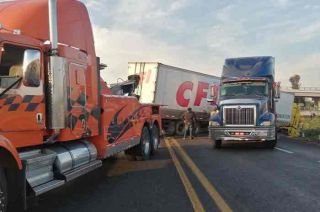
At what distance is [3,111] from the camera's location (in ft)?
22.3

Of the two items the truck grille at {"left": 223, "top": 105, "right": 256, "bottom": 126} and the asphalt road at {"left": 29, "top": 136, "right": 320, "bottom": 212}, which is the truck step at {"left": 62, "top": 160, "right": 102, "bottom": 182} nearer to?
the asphalt road at {"left": 29, "top": 136, "right": 320, "bottom": 212}

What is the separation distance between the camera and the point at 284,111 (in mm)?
35469

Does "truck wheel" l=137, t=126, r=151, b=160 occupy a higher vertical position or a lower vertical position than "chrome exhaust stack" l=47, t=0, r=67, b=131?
lower

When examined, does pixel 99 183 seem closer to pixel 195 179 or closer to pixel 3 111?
pixel 195 179

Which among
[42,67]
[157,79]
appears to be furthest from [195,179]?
[157,79]

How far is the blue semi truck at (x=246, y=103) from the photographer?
1819 centimetres

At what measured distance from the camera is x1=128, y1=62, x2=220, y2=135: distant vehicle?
26875 mm

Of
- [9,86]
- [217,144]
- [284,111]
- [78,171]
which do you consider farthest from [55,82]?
[284,111]

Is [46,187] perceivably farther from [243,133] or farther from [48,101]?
[243,133]

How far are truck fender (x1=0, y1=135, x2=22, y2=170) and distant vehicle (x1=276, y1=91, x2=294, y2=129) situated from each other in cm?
2805

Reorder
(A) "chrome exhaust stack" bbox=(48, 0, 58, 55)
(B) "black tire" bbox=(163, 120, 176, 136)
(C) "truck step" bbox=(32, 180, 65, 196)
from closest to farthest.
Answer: (C) "truck step" bbox=(32, 180, 65, 196) < (A) "chrome exhaust stack" bbox=(48, 0, 58, 55) < (B) "black tire" bbox=(163, 120, 176, 136)

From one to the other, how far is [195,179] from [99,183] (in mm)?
2025

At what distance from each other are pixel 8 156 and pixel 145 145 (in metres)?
8.47

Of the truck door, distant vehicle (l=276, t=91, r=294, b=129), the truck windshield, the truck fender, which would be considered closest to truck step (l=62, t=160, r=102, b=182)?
the truck door
